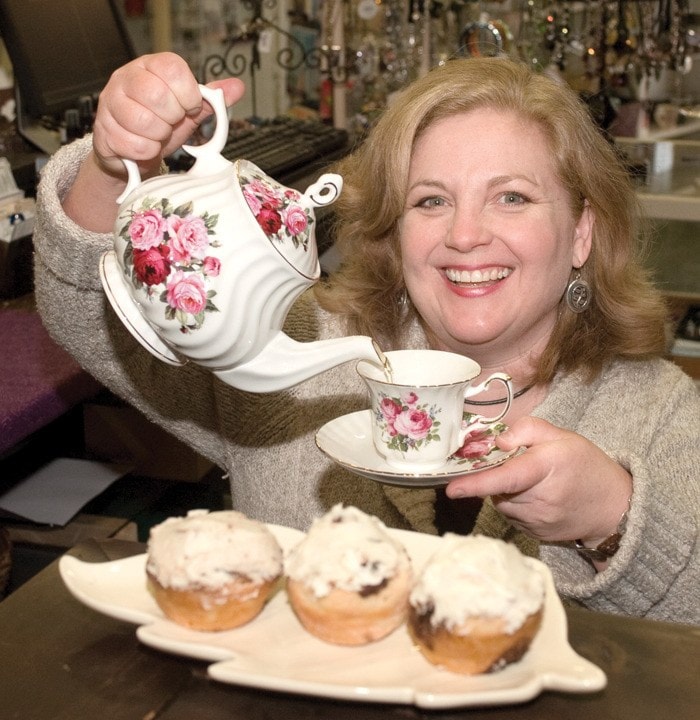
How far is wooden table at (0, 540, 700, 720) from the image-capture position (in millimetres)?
628

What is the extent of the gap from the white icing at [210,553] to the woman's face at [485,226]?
2.02 feet

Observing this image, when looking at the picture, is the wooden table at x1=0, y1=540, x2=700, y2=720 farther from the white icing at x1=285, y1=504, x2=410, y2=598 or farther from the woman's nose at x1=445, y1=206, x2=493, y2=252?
the woman's nose at x1=445, y1=206, x2=493, y2=252

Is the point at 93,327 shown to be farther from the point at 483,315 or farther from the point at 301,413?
the point at 483,315

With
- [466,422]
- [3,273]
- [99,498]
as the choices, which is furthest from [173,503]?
[466,422]

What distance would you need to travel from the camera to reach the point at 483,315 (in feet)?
4.19

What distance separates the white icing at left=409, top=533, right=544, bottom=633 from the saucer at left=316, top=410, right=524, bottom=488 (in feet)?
0.65

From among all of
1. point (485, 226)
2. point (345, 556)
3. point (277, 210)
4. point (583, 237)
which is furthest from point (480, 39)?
point (345, 556)

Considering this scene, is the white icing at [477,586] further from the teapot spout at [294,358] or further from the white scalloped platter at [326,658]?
the teapot spout at [294,358]

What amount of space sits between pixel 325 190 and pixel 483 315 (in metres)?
0.44

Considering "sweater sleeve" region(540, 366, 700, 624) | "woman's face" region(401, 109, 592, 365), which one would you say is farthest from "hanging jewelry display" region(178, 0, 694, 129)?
"sweater sleeve" region(540, 366, 700, 624)

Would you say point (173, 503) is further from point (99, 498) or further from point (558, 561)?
point (558, 561)

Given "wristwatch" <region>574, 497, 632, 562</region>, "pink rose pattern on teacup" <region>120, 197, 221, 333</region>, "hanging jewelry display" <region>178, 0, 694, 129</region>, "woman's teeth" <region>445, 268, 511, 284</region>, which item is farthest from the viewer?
"hanging jewelry display" <region>178, 0, 694, 129</region>

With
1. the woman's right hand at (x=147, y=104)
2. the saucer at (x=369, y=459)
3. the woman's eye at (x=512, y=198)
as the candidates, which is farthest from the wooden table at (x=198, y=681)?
the woman's eye at (x=512, y=198)

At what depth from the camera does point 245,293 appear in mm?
830
